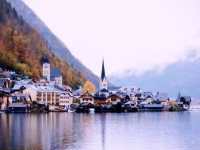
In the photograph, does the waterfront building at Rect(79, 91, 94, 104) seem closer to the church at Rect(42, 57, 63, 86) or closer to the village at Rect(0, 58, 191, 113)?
the village at Rect(0, 58, 191, 113)

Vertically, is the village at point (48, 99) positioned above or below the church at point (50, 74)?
below

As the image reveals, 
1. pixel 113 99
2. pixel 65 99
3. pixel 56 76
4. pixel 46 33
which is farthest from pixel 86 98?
pixel 46 33

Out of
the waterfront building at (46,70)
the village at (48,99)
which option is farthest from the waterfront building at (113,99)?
the waterfront building at (46,70)

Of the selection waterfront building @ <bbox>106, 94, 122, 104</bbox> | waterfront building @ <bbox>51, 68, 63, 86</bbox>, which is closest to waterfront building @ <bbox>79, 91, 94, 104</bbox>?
waterfront building @ <bbox>106, 94, 122, 104</bbox>

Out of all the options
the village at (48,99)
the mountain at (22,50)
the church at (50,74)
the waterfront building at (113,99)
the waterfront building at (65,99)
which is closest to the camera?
the village at (48,99)

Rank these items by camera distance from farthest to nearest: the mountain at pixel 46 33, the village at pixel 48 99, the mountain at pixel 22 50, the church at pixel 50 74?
the mountain at pixel 46 33 → the church at pixel 50 74 → the mountain at pixel 22 50 → the village at pixel 48 99

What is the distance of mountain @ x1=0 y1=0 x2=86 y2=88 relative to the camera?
42.4 m

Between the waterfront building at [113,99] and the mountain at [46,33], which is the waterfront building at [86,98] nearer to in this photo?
the waterfront building at [113,99]

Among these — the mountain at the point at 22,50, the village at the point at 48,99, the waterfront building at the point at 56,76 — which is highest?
the mountain at the point at 22,50

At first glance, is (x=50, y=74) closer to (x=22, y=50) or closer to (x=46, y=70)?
(x=46, y=70)

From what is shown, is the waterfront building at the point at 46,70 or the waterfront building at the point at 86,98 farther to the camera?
the waterfront building at the point at 46,70

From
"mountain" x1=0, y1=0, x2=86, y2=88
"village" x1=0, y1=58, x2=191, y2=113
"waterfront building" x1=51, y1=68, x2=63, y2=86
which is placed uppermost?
"mountain" x1=0, y1=0, x2=86, y2=88

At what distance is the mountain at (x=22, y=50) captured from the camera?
42406 millimetres

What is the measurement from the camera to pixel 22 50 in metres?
46.6
